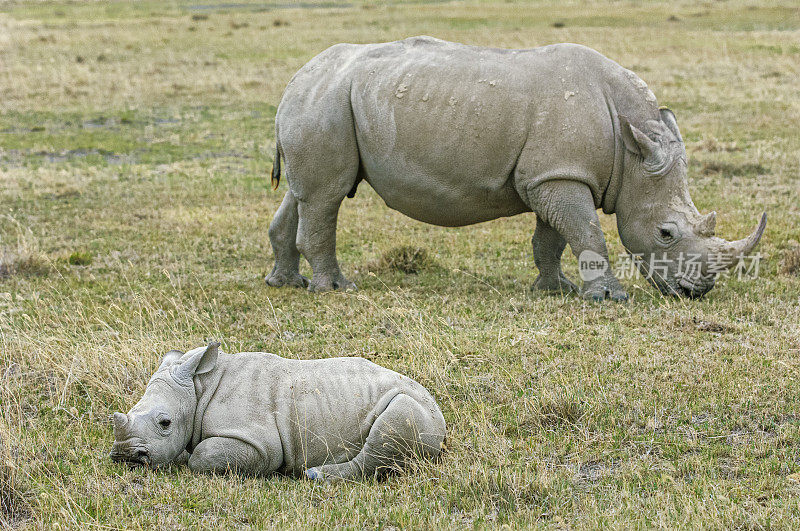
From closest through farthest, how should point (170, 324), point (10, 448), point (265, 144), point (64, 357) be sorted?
point (10, 448)
point (64, 357)
point (170, 324)
point (265, 144)

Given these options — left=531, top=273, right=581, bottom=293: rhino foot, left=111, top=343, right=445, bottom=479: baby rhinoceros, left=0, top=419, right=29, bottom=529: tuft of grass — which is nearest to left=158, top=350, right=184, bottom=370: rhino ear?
left=111, top=343, right=445, bottom=479: baby rhinoceros

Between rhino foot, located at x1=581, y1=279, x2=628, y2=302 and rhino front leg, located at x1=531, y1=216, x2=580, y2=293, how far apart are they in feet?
1.77

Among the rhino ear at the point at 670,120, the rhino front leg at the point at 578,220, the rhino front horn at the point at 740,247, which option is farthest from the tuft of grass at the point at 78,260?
the rhino front horn at the point at 740,247

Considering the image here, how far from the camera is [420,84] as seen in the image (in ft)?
31.8

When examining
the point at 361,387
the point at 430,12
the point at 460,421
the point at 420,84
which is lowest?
the point at 430,12

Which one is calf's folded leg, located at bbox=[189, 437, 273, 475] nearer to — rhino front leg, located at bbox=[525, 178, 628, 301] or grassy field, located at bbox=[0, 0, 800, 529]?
grassy field, located at bbox=[0, 0, 800, 529]

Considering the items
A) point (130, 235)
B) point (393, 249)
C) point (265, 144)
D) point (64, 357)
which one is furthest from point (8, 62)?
point (64, 357)

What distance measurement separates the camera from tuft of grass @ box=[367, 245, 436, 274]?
11.0 meters

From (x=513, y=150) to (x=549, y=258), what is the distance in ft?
4.24

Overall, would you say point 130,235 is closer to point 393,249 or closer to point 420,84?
point 393,249

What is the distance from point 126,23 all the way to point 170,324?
38.2 metres

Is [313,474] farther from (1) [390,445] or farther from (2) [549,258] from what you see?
(2) [549,258]

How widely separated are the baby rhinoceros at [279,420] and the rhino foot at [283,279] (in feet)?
15.4

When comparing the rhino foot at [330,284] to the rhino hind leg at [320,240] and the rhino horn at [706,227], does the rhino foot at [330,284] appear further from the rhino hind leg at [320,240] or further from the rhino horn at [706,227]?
the rhino horn at [706,227]
